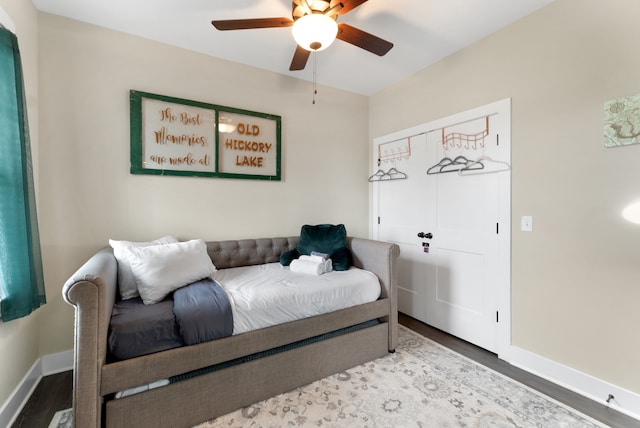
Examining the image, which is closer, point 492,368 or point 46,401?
point 46,401

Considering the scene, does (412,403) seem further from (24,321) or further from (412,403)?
(24,321)

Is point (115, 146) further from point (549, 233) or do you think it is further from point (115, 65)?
point (549, 233)

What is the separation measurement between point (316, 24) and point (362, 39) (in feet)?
1.49

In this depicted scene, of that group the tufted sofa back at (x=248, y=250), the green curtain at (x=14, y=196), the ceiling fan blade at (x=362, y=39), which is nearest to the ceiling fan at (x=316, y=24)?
the ceiling fan blade at (x=362, y=39)

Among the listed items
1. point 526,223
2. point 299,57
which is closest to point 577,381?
point 526,223

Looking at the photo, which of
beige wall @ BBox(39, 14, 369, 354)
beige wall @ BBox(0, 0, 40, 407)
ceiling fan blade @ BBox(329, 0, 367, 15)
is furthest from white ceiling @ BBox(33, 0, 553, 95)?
ceiling fan blade @ BBox(329, 0, 367, 15)

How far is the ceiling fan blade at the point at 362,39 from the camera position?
1761 millimetres

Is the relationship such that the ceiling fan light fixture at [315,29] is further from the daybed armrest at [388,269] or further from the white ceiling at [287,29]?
the daybed armrest at [388,269]

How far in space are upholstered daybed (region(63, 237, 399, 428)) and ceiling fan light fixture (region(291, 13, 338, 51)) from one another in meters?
1.59

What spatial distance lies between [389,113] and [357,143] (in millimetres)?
519

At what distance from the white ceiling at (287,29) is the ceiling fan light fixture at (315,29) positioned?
1.79 ft

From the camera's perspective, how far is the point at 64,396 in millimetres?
1751

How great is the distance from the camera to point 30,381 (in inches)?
71.2

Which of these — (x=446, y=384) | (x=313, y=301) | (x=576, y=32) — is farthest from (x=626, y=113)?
(x=313, y=301)
